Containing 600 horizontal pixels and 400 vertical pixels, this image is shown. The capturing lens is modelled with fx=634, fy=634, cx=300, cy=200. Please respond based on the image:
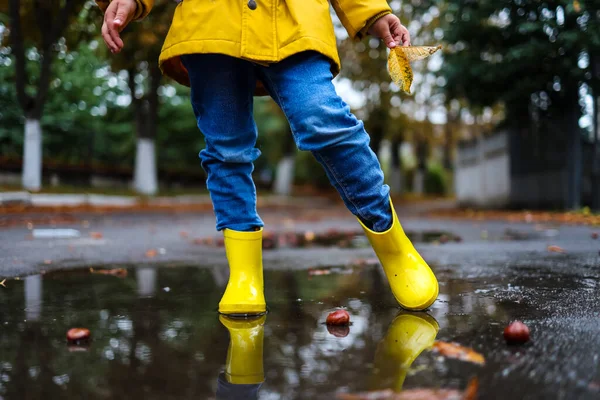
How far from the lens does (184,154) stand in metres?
25.6

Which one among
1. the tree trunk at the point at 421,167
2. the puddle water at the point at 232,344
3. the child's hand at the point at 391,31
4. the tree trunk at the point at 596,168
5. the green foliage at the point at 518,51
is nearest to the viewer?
the puddle water at the point at 232,344

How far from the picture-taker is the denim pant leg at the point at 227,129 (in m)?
2.40

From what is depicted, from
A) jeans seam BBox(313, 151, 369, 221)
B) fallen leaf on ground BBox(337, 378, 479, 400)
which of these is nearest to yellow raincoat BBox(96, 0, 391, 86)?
jeans seam BBox(313, 151, 369, 221)

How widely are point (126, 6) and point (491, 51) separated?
11127mm

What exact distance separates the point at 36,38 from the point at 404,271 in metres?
13.4

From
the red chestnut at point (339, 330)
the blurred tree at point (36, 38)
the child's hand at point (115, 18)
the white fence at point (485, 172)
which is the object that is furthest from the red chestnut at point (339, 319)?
the white fence at point (485, 172)

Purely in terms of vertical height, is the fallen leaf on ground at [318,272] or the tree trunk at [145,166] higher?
the tree trunk at [145,166]

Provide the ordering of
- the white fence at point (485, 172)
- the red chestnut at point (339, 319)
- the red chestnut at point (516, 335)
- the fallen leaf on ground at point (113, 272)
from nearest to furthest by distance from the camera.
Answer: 1. the red chestnut at point (516, 335)
2. the red chestnut at point (339, 319)
3. the fallen leaf on ground at point (113, 272)
4. the white fence at point (485, 172)

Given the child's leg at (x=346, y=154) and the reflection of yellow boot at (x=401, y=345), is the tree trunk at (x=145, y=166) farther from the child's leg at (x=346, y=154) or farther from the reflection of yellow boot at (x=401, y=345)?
the reflection of yellow boot at (x=401, y=345)

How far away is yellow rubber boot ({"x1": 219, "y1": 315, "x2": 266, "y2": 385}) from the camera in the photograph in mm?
1544

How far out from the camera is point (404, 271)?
241cm

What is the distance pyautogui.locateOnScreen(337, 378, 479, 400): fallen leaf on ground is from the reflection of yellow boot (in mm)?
35

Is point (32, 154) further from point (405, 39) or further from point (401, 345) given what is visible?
point (401, 345)

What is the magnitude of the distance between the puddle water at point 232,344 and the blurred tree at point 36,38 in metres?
9.84
